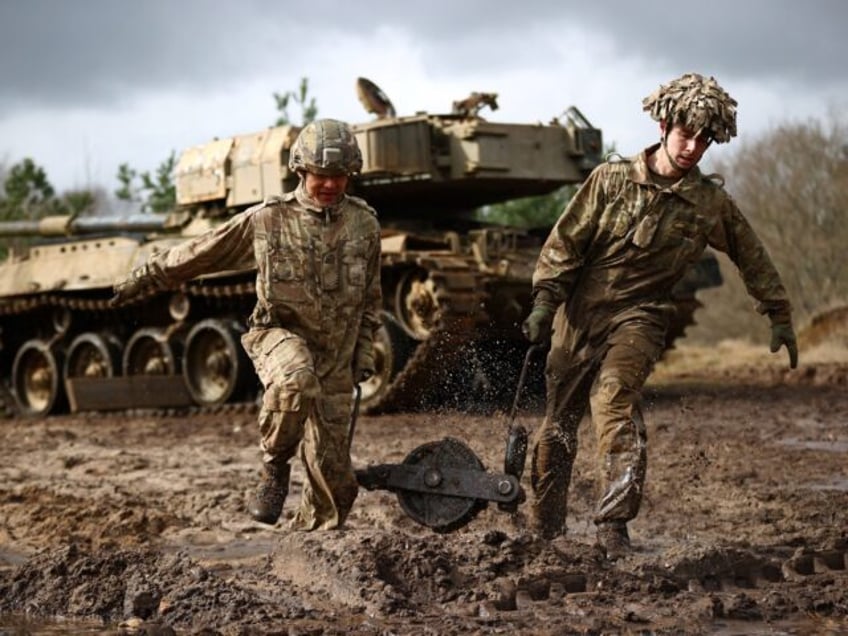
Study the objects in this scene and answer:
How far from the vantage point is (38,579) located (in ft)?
20.4

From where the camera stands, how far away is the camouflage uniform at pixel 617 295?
6.70 meters

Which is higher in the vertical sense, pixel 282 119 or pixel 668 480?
pixel 282 119

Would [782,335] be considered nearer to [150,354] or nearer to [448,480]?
[448,480]

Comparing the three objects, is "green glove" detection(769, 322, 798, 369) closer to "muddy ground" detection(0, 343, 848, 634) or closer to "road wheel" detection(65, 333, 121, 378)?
"muddy ground" detection(0, 343, 848, 634)

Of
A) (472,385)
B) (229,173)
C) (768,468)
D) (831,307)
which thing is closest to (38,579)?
(768,468)

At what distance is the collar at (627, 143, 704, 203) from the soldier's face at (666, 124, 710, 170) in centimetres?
7

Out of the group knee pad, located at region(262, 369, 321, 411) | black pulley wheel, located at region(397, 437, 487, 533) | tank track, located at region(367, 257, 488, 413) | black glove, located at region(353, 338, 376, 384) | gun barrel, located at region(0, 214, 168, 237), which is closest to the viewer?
knee pad, located at region(262, 369, 321, 411)

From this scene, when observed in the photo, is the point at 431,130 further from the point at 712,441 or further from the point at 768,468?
the point at 768,468

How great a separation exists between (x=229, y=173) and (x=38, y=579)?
11.4 m

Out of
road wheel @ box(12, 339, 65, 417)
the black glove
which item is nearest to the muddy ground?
the black glove

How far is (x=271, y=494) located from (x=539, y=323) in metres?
1.33

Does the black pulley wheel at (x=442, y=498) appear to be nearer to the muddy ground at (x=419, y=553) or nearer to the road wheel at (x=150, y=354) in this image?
the muddy ground at (x=419, y=553)

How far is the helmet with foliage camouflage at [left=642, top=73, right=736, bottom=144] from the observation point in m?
6.64

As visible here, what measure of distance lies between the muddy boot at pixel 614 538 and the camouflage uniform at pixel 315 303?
1.06 meters
